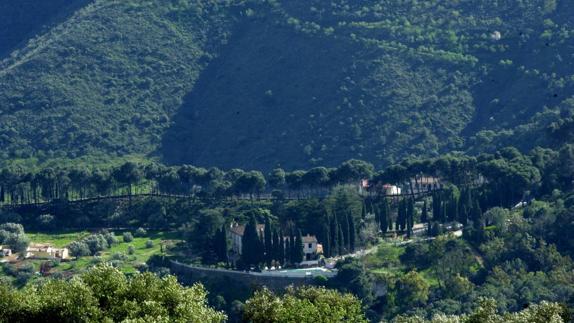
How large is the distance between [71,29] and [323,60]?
39.8 metres

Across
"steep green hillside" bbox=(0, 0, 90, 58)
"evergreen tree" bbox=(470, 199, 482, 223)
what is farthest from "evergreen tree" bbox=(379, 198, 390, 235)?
"steep green hillside" bbox=(0, 0, 90, 58)

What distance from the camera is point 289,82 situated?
518ft

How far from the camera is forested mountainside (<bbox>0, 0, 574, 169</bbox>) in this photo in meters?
139

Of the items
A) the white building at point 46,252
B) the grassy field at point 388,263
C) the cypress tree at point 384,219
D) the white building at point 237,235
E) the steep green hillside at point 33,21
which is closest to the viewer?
the grassy field at point 388,263

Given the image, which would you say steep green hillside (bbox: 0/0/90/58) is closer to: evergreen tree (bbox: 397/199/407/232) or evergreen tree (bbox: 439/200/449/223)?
evergreen tree (bbox: 397/199/407/232)

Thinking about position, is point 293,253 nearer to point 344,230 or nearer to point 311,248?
point 311,248

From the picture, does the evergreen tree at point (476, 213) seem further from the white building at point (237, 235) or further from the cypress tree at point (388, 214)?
the white building at point (237, 235)

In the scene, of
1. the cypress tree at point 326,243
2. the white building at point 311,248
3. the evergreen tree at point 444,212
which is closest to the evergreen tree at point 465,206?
the evergreen tree at point 444,212

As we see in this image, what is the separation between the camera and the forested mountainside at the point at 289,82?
456 feet

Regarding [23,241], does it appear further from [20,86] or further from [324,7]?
[324,7]

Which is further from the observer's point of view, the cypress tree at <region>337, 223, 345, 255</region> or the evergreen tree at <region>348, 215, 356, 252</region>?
the evergreen tree at <region>348, 215, 356, 252</region>

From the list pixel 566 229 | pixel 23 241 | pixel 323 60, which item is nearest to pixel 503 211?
pixel 566 229

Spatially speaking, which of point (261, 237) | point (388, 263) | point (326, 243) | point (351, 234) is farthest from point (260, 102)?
point (388, 263)

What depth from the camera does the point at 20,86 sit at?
162m
